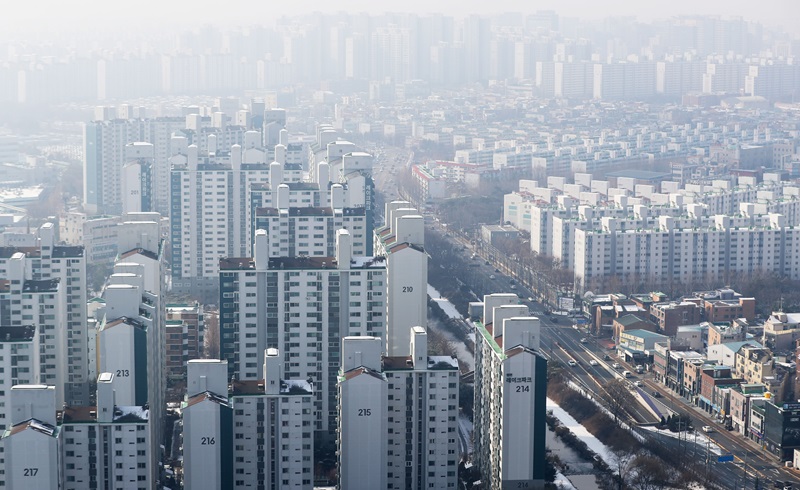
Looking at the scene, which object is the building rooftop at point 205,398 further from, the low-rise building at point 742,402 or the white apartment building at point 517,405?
the low-rise building at point 742,402

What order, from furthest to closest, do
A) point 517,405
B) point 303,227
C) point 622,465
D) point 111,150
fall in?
point 111,150 → point 303,227 → point 622,465 → point 517,405

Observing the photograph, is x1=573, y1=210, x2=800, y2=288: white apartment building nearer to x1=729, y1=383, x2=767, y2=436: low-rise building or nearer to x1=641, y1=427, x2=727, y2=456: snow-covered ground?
x1=729, y1=383, x2=767, y2=436: low-rise building

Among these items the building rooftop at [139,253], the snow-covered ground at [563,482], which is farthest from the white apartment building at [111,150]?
the snow-covered ground at [563,482]

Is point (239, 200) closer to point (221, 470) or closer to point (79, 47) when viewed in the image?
point (221, 470)

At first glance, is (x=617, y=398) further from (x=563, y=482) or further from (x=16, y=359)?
(x=16, y=359)

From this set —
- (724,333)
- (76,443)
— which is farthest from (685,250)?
(76,443)
